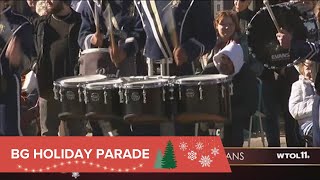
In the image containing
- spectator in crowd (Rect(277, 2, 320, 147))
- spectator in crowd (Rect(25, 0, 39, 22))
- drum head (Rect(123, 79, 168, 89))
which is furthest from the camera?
spectator in crowd (Rect(25, 0, 39, 22))

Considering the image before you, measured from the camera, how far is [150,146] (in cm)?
457

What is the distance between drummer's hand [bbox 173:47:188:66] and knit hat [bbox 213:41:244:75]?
232 mm

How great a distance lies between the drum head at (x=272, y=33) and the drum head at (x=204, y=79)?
0.29m

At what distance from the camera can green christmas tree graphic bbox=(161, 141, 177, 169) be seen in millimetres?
4551

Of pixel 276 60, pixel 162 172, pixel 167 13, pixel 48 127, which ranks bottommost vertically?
pixel 162 172

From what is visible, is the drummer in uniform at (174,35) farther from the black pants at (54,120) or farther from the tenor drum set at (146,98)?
the black pants at (54,120)

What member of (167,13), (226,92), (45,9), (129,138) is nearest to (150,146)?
(129,138)

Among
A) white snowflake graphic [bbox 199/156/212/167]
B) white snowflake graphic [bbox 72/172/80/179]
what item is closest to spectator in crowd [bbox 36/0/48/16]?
white snowflake graphic [bbox 72/172/80/179]

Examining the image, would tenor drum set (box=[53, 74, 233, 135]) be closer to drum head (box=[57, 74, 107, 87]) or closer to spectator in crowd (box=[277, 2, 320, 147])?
drum head (box=[57, 74, 107, 87])

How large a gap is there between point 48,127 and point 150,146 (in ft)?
2.68

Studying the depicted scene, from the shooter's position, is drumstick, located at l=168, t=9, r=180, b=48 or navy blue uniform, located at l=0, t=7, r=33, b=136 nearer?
drumstick, located at l=168, t=9, r=180, b=48

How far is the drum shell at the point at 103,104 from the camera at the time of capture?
4.54 meters

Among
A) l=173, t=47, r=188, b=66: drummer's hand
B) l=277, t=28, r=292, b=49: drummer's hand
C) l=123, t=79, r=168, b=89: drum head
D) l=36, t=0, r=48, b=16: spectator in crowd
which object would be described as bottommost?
l=123, t=79, r=168, b=89: drum head

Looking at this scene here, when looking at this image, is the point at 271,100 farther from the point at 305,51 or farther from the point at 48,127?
the point at 48,127
